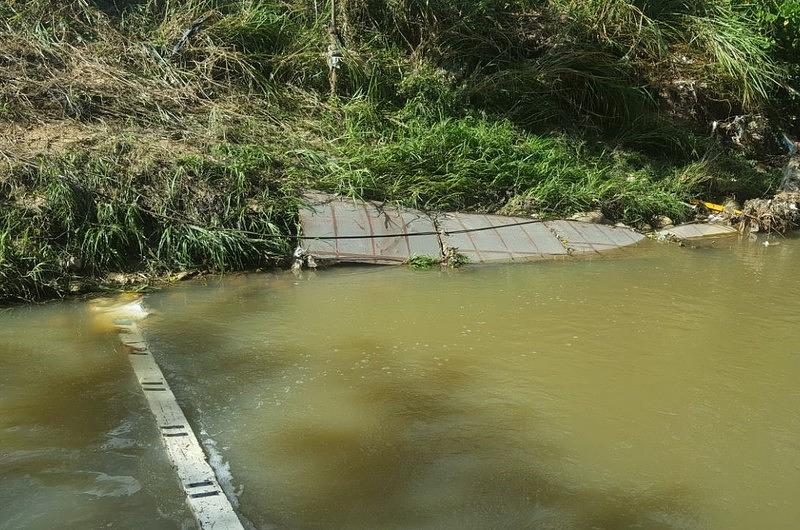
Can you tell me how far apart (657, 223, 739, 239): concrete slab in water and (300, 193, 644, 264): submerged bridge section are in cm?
49

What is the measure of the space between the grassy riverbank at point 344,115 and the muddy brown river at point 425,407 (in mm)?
708

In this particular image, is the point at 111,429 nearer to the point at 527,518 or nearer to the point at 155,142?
the point at 527,518

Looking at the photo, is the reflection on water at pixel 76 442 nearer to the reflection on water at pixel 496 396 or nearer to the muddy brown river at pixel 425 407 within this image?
the muddy brown river at pixel 425 407

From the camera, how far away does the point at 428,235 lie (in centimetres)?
596

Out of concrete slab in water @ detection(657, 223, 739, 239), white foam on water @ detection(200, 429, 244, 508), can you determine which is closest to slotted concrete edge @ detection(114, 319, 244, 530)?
white foam on water @ detection(200, 429, 244, 508)

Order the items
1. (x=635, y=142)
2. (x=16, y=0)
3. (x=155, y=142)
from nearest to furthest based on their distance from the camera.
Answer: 1. (x=155, y=142)
2. (x=16, y=0)
3. (x=635, y=142)

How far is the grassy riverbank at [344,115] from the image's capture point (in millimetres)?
5324

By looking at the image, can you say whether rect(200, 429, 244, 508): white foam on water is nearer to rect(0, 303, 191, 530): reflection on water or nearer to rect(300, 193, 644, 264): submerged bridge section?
rect(0, 303, 191, 530): reflection on water

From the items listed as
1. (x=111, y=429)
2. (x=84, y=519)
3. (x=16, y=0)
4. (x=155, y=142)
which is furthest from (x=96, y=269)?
(x=16, y=0)

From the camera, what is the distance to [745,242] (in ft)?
22.0

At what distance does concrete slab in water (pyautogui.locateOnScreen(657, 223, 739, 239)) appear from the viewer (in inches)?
266

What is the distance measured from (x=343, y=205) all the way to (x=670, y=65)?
5.12 metres

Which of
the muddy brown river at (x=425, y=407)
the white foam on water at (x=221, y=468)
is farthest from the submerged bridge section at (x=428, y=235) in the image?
the white foam on water at (x=221, y=468)

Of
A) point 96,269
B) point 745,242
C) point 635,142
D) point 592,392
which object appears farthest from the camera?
point 635,142
